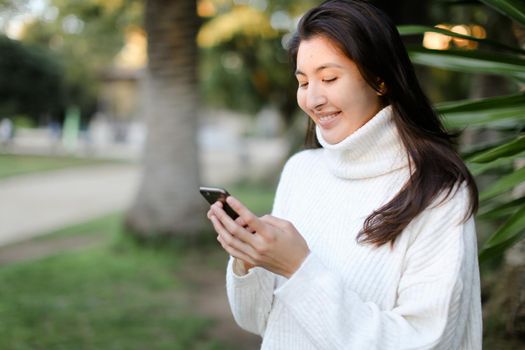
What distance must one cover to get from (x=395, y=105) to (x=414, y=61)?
1125mm

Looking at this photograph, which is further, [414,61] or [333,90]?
[414,61]

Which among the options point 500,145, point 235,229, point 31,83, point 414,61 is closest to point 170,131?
point 414,61

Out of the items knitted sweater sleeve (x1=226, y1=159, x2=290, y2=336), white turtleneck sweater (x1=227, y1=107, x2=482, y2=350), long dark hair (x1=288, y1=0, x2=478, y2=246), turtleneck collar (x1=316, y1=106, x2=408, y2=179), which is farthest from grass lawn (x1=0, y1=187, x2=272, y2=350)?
long dark hair (x1=288, y1=0, x2=478, y2=246)

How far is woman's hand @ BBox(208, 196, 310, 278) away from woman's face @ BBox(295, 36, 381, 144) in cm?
33

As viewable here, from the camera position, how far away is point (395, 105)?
5.03ft

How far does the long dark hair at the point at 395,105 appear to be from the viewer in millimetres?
1424

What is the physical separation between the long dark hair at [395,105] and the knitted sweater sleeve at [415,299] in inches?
2.2

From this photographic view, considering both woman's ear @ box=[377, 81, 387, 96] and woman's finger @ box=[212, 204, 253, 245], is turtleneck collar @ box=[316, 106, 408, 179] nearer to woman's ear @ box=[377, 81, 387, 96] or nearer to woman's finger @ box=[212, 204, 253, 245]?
woman's ear @ box=[377, 81, 387, 96]

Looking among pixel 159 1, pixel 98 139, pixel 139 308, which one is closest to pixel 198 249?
pixel 139 308

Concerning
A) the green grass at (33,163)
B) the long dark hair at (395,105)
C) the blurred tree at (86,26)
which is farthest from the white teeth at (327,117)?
the green grass at (33,163)

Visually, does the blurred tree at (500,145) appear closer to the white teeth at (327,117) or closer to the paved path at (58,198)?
the white teeth at (327,117)

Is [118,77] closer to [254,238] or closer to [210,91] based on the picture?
[210,91]

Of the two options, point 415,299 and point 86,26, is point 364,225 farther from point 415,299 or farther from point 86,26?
point 86,26

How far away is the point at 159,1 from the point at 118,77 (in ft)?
101
